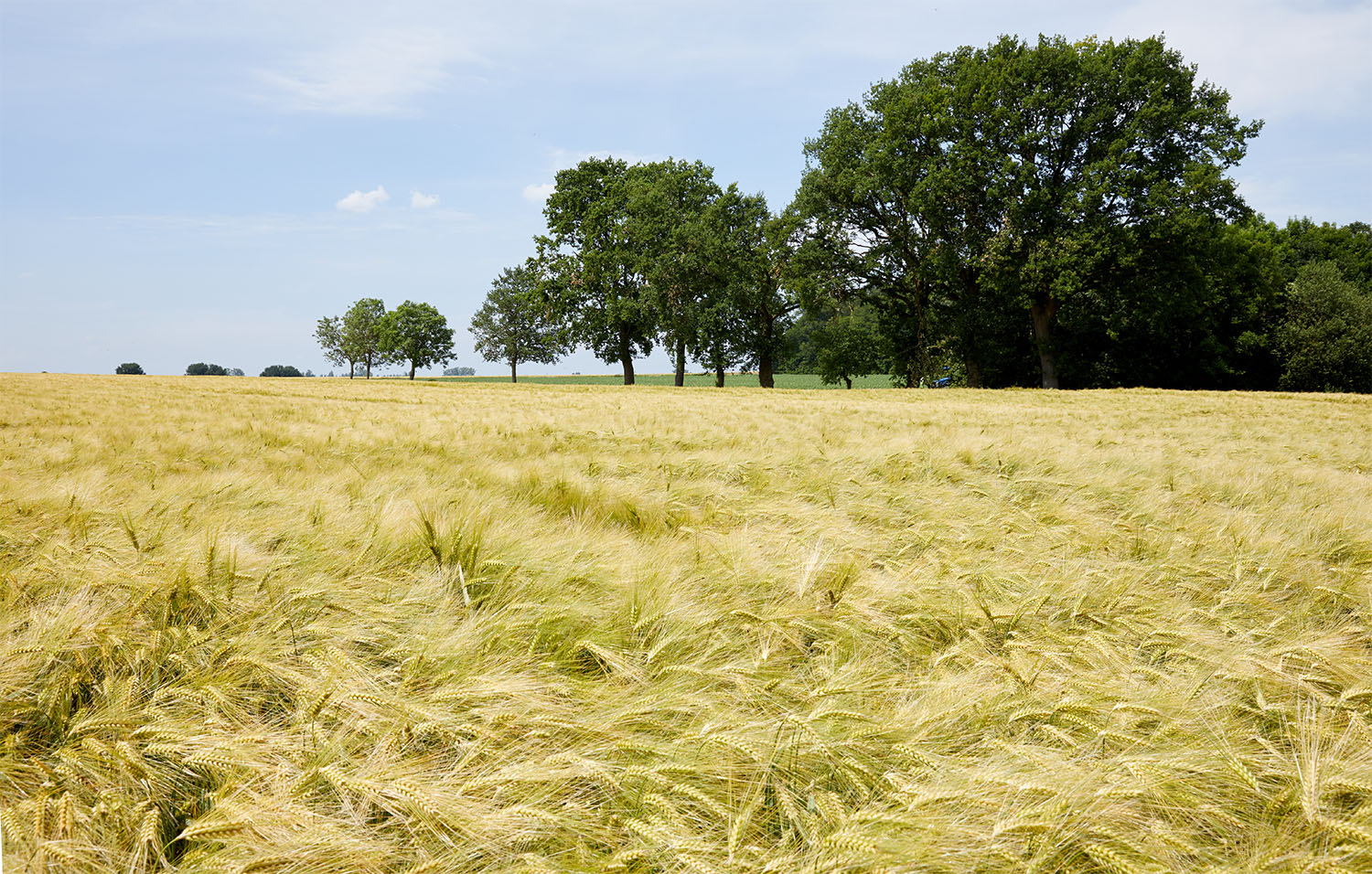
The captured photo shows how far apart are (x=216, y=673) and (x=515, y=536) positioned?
1138 mm

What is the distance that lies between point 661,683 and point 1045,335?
29815mm

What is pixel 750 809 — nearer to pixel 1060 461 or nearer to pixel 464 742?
pixel 464 742

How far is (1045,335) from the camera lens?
27203 millimetres

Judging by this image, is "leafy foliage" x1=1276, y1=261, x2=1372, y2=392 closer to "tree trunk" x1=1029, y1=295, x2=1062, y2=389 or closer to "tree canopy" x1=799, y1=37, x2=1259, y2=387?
"tree canopy" x1=799, y1=37, x2=1259, y2=387

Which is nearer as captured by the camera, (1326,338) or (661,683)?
(661,683)

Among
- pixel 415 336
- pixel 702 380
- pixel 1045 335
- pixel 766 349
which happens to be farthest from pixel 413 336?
pixel 1045 335

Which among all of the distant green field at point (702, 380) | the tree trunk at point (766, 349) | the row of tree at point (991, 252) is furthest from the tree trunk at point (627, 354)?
the distant green field at point (702, 380)

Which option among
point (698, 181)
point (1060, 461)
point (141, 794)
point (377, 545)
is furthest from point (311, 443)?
point (698, 181)

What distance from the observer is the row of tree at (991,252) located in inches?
942

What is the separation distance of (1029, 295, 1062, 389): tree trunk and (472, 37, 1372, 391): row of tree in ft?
0.30

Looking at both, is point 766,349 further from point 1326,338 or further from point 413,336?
point 413,336

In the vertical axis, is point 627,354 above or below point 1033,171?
below

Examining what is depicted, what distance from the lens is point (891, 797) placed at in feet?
4.32

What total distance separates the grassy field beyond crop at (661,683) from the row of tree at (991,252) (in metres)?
24.1
